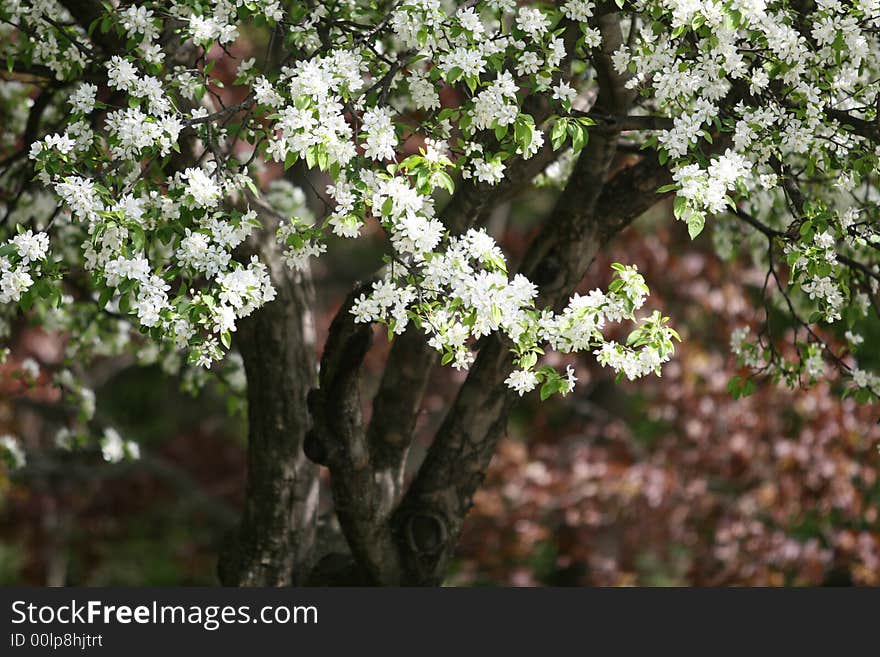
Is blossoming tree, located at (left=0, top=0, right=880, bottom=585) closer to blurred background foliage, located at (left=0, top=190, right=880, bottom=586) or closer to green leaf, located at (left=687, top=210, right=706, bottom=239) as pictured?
green leaf, located at (left=687, top=210, right=706, bottom=239)

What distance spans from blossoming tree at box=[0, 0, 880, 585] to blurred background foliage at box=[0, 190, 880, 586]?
9.14 feet

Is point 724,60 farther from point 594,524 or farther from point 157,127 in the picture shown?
point 594,524

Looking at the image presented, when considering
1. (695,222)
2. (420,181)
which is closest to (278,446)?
(420,181)

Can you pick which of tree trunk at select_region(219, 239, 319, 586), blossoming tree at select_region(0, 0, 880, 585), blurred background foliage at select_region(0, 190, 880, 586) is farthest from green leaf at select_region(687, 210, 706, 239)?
blurred background foliage at select_region(0, 190, 880, 586)

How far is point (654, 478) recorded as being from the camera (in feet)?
26.8

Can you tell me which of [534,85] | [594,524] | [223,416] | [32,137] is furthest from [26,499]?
[534,85]

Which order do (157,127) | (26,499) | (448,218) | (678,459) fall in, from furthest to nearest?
(26,499), (678,459), (448,218), (157,127)

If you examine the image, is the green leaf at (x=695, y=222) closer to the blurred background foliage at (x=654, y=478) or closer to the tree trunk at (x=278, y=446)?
the tree trunk at (x=278, y=446)

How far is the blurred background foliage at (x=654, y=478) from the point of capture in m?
7.80

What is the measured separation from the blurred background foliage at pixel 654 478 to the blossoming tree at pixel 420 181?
2.79 metres

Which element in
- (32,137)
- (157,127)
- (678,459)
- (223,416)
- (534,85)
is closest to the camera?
(157,127)

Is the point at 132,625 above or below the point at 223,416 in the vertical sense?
below

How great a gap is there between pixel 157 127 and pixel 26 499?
8429 millimetres

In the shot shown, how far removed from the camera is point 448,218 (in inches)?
142
